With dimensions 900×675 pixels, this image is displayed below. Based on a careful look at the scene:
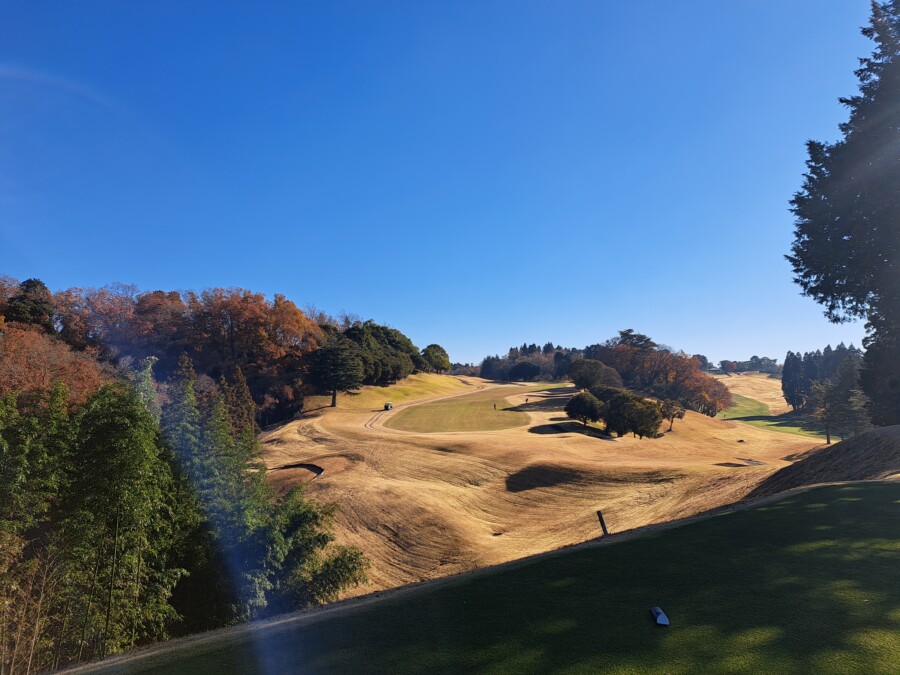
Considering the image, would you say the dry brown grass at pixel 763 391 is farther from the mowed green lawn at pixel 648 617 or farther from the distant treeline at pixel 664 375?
the mowed green lawn at pixel 648 617

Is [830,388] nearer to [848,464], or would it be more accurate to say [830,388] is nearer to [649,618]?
[848,464]

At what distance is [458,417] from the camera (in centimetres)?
6094

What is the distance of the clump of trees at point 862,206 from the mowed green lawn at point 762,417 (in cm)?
5525

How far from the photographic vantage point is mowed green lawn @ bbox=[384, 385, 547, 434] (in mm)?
54500

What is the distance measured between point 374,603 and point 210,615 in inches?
367

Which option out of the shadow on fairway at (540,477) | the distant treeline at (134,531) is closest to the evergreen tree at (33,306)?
the distant treeline at (134,531)

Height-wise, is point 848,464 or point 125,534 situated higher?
point 125,534

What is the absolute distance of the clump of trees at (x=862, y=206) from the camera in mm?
18359

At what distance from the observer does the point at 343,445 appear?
144ft

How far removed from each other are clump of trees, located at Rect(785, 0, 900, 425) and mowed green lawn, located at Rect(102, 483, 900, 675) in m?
14.6

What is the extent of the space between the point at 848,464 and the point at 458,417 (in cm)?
4661

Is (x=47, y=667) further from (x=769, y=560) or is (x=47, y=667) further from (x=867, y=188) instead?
(x=867, y=188)

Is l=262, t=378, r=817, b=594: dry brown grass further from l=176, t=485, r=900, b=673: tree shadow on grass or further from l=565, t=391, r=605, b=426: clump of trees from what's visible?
l=176, t=485, r=900, b=673: tree shadow on grass

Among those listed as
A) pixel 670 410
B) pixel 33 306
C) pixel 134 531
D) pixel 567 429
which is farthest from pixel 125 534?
pixel 670 410
